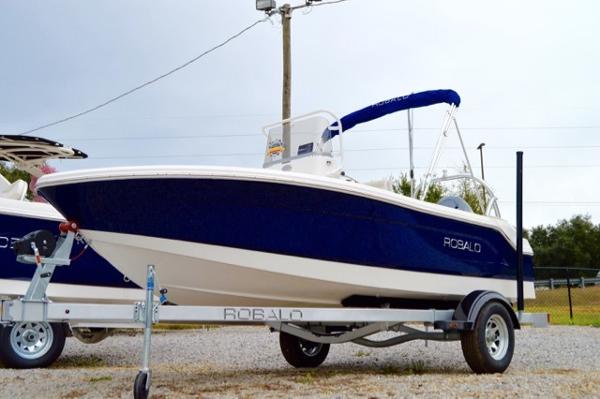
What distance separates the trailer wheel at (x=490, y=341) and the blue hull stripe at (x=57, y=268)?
343 cm

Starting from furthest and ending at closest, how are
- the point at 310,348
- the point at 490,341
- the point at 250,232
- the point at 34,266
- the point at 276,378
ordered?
the point at 310,348
the point at 34,266
the point at 490,341
the point at 276,378
the point at 250,232

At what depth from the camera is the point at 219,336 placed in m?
10.8

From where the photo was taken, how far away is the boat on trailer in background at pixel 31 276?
651cm

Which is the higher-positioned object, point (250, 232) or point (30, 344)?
point (250, 232)

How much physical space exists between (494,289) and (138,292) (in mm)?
3507

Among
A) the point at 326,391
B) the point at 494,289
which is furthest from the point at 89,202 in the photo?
the point at 494,289

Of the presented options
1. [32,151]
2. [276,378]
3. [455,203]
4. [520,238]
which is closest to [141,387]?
[276,378]

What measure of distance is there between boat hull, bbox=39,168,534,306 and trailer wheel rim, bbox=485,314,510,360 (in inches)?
28.8

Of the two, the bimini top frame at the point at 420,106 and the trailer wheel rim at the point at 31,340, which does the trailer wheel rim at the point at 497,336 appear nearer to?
the bimini top frame at the point at 420,106

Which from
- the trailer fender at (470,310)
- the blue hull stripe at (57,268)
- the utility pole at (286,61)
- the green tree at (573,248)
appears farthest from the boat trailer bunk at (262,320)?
the green tree at (573,248)

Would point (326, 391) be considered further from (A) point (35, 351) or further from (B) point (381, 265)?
(A) point (35, 351)

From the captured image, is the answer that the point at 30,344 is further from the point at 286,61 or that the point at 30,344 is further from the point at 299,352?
the point at 286,61

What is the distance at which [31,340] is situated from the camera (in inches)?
259

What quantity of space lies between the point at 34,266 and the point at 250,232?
116 inches
